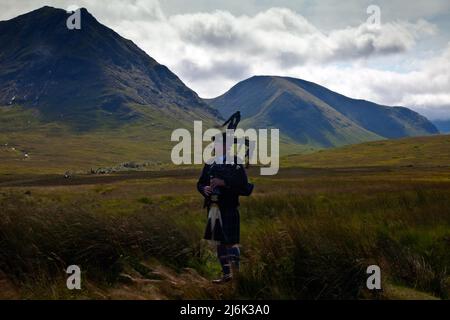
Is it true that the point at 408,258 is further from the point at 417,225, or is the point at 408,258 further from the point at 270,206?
the point at 270,206

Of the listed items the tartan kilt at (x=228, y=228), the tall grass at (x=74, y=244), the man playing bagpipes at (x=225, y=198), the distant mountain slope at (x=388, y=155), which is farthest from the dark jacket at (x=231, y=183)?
the distant mountain slope at (x=388, y=155)

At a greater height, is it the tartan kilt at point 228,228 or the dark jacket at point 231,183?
the dark jacket at point 231,183

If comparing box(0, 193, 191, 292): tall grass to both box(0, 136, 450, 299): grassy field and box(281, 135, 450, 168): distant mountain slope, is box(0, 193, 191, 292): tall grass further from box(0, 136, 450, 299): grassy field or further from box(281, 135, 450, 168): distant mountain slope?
box(281, 135, 450, 168): distant mountain slope

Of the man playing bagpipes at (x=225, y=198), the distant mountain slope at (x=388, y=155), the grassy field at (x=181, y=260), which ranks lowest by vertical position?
the grassy field at (x=181, y=260)

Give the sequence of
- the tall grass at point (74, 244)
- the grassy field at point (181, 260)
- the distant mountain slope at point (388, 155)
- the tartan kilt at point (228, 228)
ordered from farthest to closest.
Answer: the distant mountain slope at point (388, 155) < the tartan kilt at point (228, 228) < the tall grass at point (74, 244) < the grassy field at point (181, 260)

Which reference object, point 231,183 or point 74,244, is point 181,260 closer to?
point 231,183

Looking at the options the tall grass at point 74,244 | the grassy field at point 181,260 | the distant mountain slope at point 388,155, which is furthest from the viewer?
the distant mountain slope at point 388,155

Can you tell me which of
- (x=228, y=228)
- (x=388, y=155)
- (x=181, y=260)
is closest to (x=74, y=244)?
(x=181, y=260)

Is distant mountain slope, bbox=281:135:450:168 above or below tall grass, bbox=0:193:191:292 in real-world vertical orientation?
above

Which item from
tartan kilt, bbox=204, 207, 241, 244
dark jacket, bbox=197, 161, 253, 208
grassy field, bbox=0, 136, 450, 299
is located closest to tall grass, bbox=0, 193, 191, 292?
grassy field, bbox=0, 136, 450, 299

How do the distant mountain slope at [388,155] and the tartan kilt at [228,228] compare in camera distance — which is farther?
the distant mountain slope at [388,155]

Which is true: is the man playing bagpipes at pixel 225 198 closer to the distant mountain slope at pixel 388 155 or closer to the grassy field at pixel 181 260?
the grassy field at pixel 181 260
